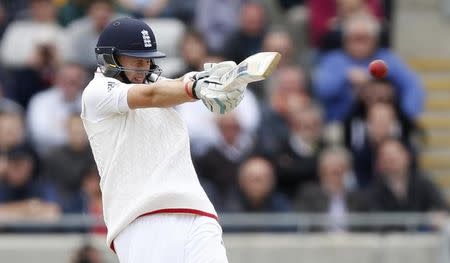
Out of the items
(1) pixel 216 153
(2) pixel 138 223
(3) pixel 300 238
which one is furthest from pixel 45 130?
(2) pixel 138 223

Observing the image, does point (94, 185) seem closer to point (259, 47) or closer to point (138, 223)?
point (259, 47)

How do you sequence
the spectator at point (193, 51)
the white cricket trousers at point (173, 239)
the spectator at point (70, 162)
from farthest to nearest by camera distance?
the spectator at point (193, 51) → the spectator at point (70, 162) → the white cricket trousers at point (173, 239)

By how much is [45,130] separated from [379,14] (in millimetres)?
3943

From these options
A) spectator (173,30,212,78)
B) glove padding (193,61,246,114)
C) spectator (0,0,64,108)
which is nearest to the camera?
glove padding (193,61,246,114)

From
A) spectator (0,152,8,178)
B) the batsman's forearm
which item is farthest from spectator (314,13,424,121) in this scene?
the batsman's forearm

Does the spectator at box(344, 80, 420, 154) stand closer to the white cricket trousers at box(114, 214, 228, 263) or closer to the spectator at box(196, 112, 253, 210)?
the spectator at box(196, 112, 253, 210)

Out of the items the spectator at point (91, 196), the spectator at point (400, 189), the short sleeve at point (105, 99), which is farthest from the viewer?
the spectator at point (400, 189)

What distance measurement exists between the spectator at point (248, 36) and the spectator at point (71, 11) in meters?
1.58

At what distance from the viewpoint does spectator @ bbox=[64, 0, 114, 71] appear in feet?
49.2

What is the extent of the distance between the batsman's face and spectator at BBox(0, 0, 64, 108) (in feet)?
20.8

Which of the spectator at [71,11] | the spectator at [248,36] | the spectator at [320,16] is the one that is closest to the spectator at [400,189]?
the spectator at [248,36]

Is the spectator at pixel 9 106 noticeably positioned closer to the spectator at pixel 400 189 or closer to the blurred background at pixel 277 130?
the blurred background at pixel 277 130

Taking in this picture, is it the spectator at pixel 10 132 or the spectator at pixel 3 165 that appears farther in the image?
the spectator at pixel 10 132

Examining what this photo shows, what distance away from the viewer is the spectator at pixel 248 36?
1499 cm
